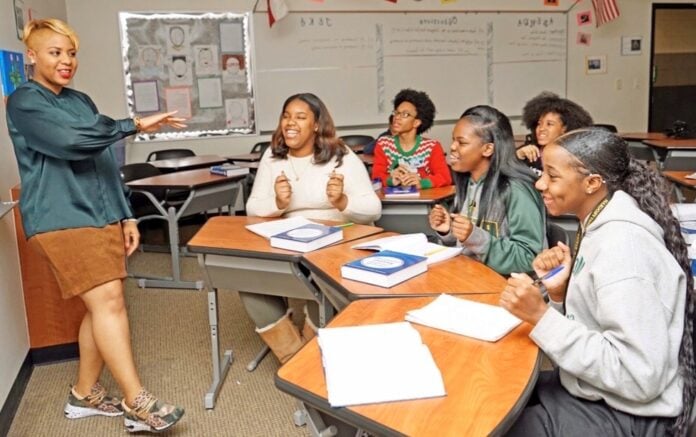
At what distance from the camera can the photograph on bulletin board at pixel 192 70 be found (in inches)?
239

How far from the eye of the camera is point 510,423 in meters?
1.17

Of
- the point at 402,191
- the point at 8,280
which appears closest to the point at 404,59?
the point at 402,191

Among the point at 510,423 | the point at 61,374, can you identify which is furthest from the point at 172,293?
the point at 510,423

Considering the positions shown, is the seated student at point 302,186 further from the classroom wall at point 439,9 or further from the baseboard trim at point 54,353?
the classroom wall at point 439,9

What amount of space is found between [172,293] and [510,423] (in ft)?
11.5

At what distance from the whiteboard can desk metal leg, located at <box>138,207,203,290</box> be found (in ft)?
8.01

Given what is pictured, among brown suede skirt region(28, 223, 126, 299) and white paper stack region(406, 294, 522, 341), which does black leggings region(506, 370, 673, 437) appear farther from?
brown suede skirt region(28, 223, 126, 299)

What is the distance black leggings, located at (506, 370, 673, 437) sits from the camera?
1.32 m

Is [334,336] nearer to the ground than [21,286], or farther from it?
farther from it

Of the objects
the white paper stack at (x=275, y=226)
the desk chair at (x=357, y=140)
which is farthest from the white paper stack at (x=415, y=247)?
the desk chair at (x=357, y=140)

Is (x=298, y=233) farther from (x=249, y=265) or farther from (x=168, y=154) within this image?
(x=168, y=154)

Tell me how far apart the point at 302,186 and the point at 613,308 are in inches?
76.8

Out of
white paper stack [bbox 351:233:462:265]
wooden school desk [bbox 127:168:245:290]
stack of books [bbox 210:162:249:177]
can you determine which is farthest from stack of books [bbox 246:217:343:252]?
stack of books [bbox 210:162:249:177]

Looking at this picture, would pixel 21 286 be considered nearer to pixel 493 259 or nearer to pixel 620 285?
pixel 493 259
